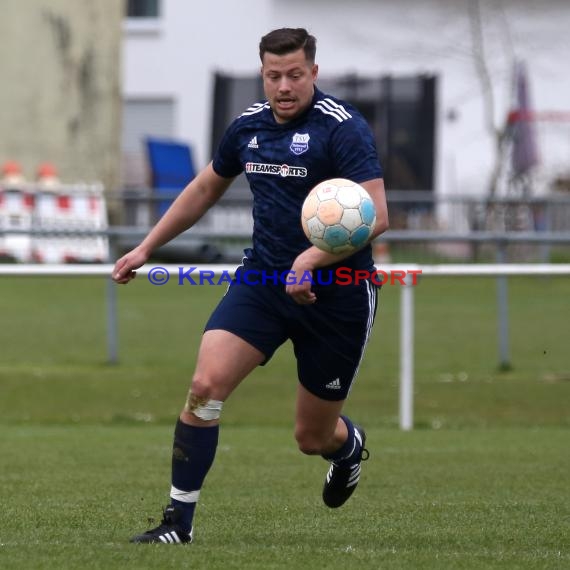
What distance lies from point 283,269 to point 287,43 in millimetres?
958

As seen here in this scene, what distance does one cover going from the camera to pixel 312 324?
6.54 m

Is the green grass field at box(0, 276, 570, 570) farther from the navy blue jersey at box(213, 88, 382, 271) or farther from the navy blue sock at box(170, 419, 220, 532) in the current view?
the navy blue jersey at box(213, 88, 382, 271)

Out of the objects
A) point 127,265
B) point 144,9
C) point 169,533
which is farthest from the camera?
point 144,9

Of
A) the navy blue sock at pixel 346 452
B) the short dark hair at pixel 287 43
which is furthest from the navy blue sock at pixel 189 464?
the short dark hair at pixel 287 43

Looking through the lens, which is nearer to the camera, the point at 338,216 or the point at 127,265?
the point at 338,216

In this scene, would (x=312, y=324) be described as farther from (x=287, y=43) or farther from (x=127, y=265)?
(x=287, y=43)

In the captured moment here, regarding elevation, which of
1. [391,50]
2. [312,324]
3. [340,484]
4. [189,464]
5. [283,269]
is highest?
[391,50]

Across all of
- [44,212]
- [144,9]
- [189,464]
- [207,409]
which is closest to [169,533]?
[189,464]

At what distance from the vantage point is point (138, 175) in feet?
109

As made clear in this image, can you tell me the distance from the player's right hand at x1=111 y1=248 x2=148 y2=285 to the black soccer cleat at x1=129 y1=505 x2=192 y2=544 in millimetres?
1057

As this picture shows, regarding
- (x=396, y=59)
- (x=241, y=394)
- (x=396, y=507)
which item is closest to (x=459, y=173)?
(x=396, y=59)

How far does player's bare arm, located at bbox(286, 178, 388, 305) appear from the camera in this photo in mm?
6027

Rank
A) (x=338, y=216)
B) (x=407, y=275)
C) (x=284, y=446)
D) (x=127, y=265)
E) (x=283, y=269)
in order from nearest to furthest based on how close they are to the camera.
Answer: (x=338, y=216), (x=283, y=269), (x=127, y=265), (x=284, y=446), (x=407, y=275)

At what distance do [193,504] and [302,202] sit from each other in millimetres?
1356
